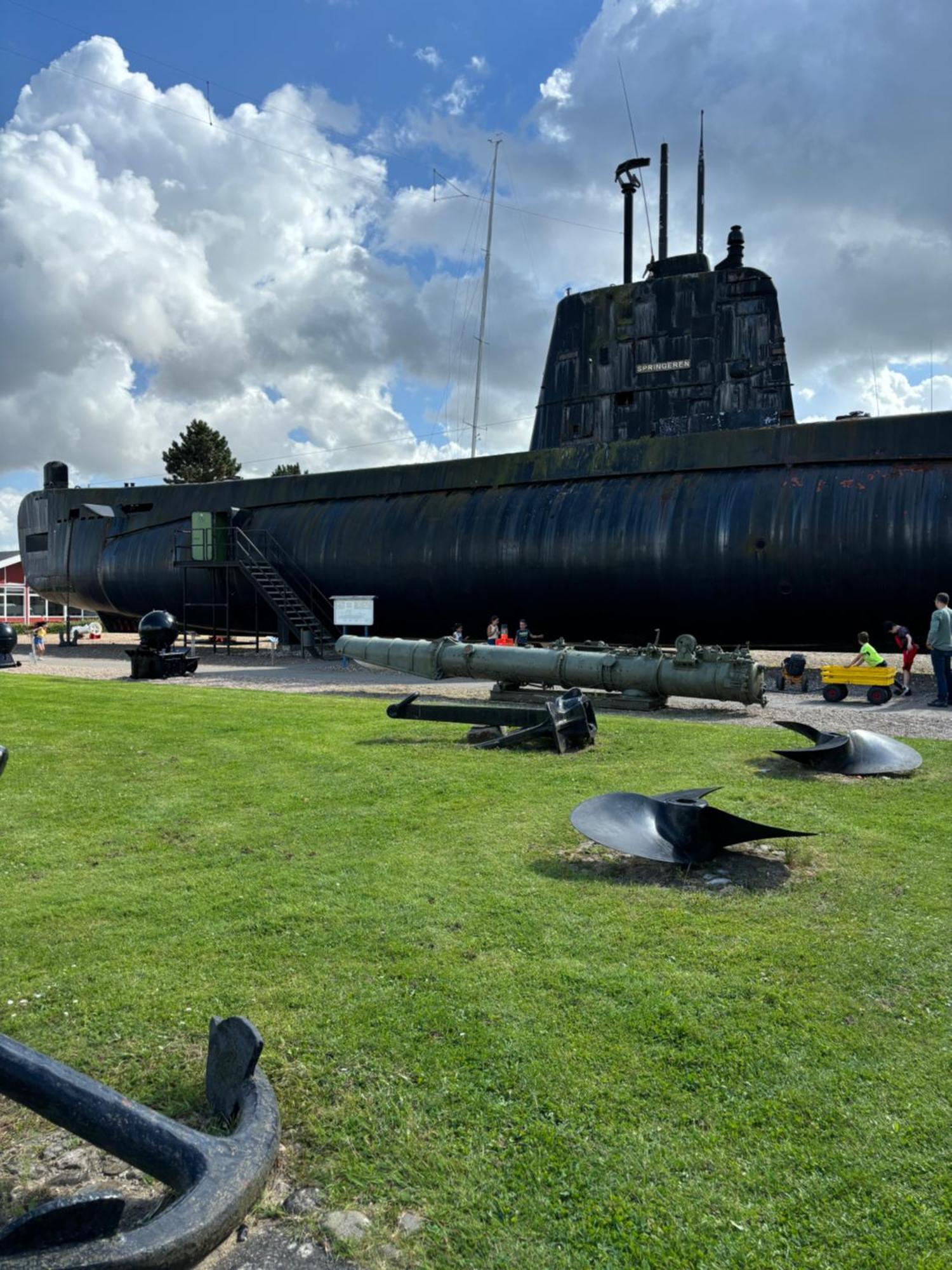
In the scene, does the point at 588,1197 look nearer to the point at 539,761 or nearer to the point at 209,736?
the point at 539,761

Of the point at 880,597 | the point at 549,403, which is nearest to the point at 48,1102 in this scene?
the point at 880,597

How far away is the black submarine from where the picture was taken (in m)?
15.1

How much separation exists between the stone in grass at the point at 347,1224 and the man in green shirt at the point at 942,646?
39.6ft

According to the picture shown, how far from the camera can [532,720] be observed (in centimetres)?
877

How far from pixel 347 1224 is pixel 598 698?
10.3m

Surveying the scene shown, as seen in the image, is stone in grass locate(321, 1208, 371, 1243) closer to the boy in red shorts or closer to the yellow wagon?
the yellow wagon

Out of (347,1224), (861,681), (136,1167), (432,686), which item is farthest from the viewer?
(432,686)

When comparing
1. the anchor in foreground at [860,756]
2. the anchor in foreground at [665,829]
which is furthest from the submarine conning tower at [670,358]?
the anchor in foreground at [665,829]

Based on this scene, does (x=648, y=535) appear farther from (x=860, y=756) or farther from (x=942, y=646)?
(x=860, y=756)

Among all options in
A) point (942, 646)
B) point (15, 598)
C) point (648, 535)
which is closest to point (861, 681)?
point (942, 646)

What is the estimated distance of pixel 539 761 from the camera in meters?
8.09

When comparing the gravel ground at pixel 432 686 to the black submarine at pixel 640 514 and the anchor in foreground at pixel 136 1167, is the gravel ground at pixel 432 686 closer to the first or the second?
the black submarine at pixel 640 514

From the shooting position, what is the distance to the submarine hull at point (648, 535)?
48.8 ft

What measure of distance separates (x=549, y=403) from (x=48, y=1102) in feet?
62.6
